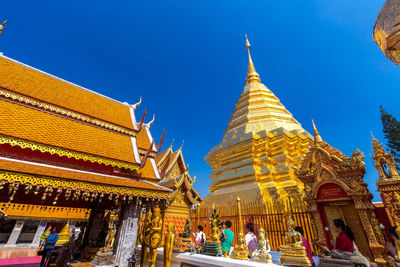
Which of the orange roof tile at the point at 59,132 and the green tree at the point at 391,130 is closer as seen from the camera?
the orange roof tile at the point at 59,132

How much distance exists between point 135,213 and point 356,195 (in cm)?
604

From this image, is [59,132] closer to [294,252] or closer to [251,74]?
[294,252]

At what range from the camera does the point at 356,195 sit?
458 centimetres

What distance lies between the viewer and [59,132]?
17.2ft

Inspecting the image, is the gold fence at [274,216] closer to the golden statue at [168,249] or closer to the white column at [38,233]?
the golden statue at [168,249]

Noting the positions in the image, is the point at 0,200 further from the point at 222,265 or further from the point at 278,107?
the point at 278,107

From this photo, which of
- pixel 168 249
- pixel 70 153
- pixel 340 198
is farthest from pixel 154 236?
pixel 340 198

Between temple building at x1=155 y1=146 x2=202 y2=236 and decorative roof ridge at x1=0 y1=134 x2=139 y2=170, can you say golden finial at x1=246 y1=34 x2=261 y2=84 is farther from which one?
decorative roof ridge at x1=0 y1=134 x2=139 y2=170

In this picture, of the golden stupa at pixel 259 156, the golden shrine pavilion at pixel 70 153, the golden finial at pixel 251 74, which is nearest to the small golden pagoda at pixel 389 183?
the golden stupa at pixel 259 156

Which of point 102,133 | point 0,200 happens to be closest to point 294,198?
point 102,133

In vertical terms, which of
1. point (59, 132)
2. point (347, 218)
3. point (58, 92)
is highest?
point (58, 92)

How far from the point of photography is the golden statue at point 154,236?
3.79 metres

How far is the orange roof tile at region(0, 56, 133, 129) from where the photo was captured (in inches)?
227

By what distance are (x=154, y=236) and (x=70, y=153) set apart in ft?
10.4
